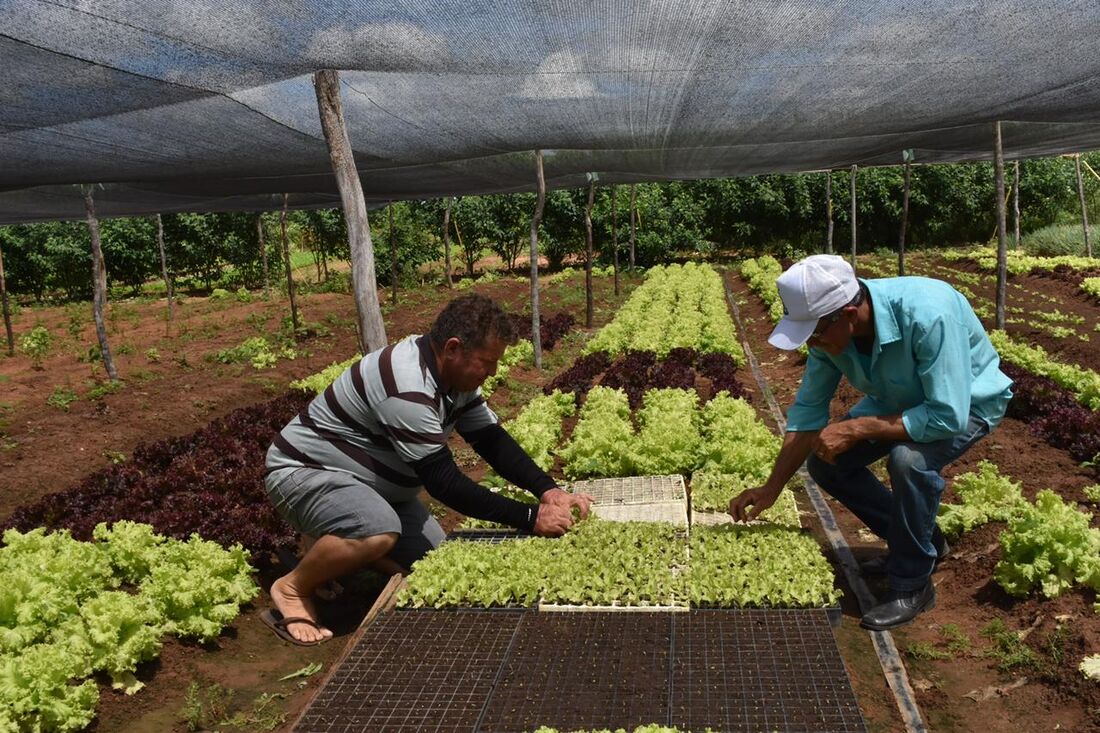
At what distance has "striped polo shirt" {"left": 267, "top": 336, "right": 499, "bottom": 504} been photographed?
13.3 feet

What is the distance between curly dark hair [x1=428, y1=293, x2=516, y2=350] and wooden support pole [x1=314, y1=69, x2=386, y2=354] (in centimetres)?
306

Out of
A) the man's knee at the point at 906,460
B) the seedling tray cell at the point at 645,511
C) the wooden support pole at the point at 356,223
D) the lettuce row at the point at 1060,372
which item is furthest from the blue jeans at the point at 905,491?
the lettuce row at the point at 1060,372

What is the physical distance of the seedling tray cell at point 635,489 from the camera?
5648 mm

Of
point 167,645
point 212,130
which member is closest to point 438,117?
point 212,130

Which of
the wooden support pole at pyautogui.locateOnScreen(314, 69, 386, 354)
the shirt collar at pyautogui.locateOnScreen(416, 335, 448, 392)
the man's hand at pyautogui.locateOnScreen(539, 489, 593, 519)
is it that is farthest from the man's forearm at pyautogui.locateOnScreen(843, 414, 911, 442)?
the wooden support pole at pyautogui.locateOnScreen(314, 69, 386, 354)

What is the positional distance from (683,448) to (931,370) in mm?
2823

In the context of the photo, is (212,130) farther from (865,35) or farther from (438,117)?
(865,35)

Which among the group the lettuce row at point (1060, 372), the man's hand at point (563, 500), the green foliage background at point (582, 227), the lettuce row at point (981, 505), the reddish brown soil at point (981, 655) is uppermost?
the green foliage background at point (582, 227)

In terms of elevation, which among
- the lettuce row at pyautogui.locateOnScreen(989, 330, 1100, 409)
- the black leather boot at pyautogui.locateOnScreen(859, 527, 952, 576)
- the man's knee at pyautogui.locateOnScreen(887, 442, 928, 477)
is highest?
the man's knee at pyautogui.locateOnScreen(887, 442, 928, 477)

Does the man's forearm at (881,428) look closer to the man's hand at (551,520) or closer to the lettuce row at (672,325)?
the man's hand at (551,520)

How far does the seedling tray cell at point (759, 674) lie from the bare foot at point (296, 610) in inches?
78.3

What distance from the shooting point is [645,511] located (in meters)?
5.40

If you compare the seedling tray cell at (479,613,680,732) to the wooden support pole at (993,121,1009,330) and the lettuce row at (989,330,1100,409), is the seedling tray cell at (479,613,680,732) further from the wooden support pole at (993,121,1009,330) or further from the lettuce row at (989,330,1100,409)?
the wooden support pole at (993,121,1009,330)

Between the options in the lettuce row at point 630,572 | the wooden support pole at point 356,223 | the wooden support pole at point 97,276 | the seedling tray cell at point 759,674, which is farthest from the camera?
the wooden support pole at point 97,276
